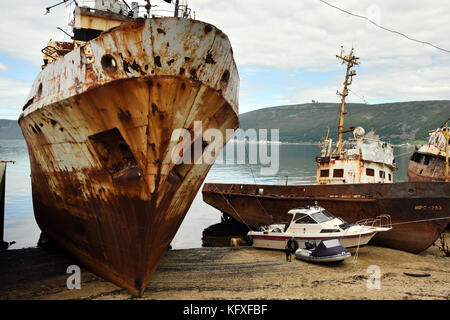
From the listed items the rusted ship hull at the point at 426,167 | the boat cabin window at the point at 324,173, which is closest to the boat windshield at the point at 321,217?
the boat cabin window at the point at 324,173

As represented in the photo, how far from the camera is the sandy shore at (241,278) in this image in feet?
27.7

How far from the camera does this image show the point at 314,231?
12.3 metres

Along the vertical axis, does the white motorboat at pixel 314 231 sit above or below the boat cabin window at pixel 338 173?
below

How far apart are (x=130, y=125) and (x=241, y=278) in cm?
621

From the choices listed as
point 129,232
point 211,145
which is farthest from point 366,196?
point 129,232

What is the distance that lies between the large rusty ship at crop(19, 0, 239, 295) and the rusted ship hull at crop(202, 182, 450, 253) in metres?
7.99

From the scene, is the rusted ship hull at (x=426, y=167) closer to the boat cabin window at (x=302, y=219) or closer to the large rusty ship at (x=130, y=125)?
the boat cabin window at (x=302, y=219)

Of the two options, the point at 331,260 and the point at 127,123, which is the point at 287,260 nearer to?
the point at 331,260

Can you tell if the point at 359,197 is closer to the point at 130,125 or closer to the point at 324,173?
the point at 324,173

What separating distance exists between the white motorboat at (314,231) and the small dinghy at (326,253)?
0.58 meters

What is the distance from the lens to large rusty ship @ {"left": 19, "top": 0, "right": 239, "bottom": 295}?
6293mm

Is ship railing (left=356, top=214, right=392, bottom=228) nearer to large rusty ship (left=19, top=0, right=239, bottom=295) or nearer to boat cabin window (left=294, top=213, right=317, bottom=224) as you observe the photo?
boat cabin window (left=294, top=213, right=317, bottom=224)

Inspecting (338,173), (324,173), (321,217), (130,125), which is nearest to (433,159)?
(338,173)
